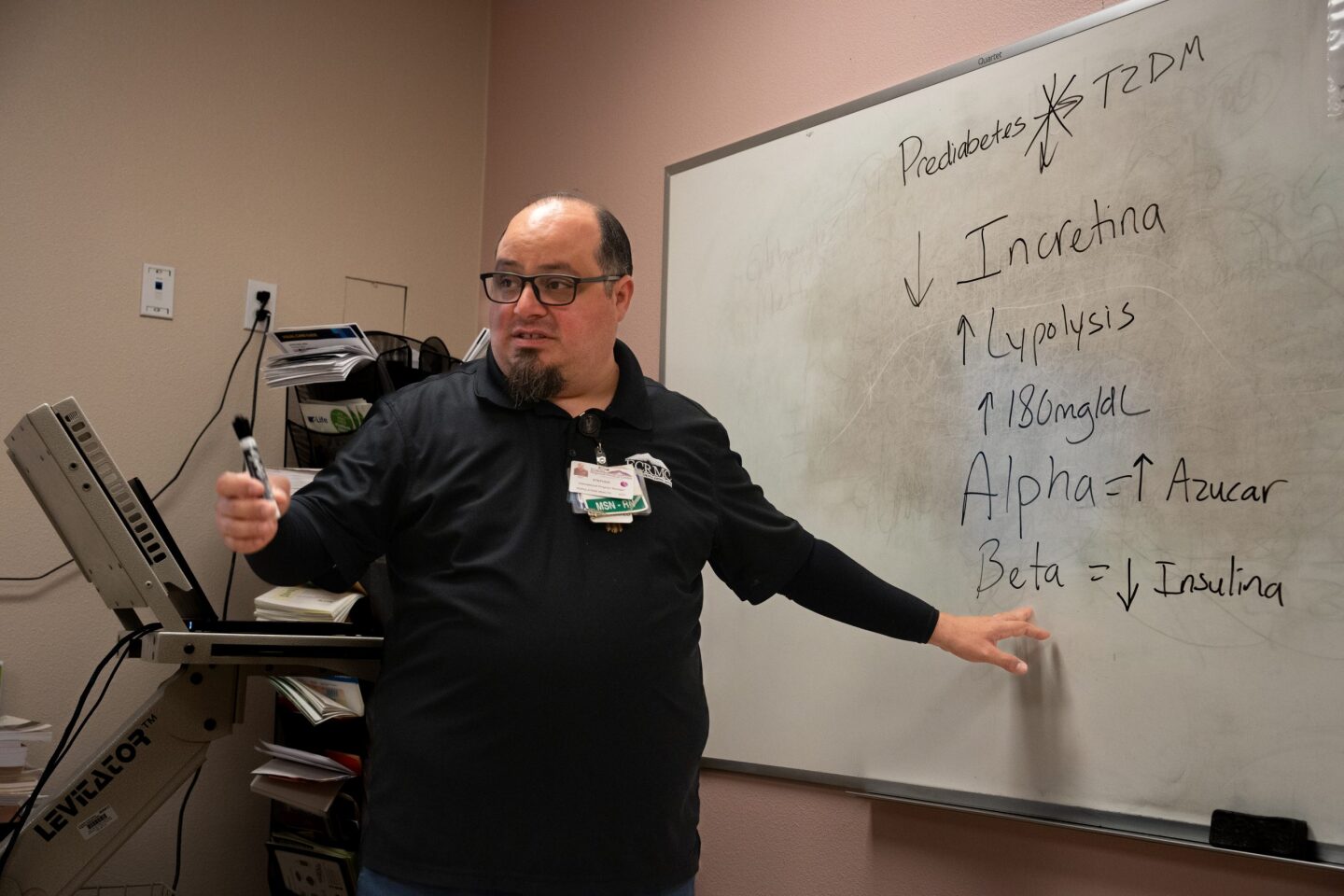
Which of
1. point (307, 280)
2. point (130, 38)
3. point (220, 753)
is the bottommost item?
point (220, 753)

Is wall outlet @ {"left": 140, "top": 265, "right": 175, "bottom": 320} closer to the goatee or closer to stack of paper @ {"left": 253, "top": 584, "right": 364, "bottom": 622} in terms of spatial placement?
stack of paper @ {"left": 253, "top": 584, "right": 364, "bottom": 622}

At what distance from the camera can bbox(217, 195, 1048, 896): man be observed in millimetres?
1410

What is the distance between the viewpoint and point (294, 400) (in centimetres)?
289

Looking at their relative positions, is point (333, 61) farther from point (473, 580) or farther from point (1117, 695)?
point (1117, 695)

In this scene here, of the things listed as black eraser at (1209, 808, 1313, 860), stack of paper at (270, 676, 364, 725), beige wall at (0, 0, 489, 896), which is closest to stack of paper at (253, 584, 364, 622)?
stack of paper at (270, 676, 364, 725)

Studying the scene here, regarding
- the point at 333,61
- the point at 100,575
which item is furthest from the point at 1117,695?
the point at 333,61

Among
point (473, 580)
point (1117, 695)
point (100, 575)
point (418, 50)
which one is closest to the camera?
point (473, 580)

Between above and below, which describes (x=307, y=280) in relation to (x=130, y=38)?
below

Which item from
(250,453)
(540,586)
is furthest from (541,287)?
(250,453)

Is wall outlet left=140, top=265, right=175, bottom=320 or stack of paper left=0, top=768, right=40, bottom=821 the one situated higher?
wall outlet left=140, top=265, right=175, bottom=320

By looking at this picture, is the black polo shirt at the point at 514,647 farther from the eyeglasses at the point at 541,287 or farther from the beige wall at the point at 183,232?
the beige wall at the point at 183,232

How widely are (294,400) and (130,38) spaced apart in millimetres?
971

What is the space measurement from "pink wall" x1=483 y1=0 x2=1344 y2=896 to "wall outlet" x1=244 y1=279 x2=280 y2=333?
0.72 metres

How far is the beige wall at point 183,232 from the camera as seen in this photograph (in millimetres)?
2494
